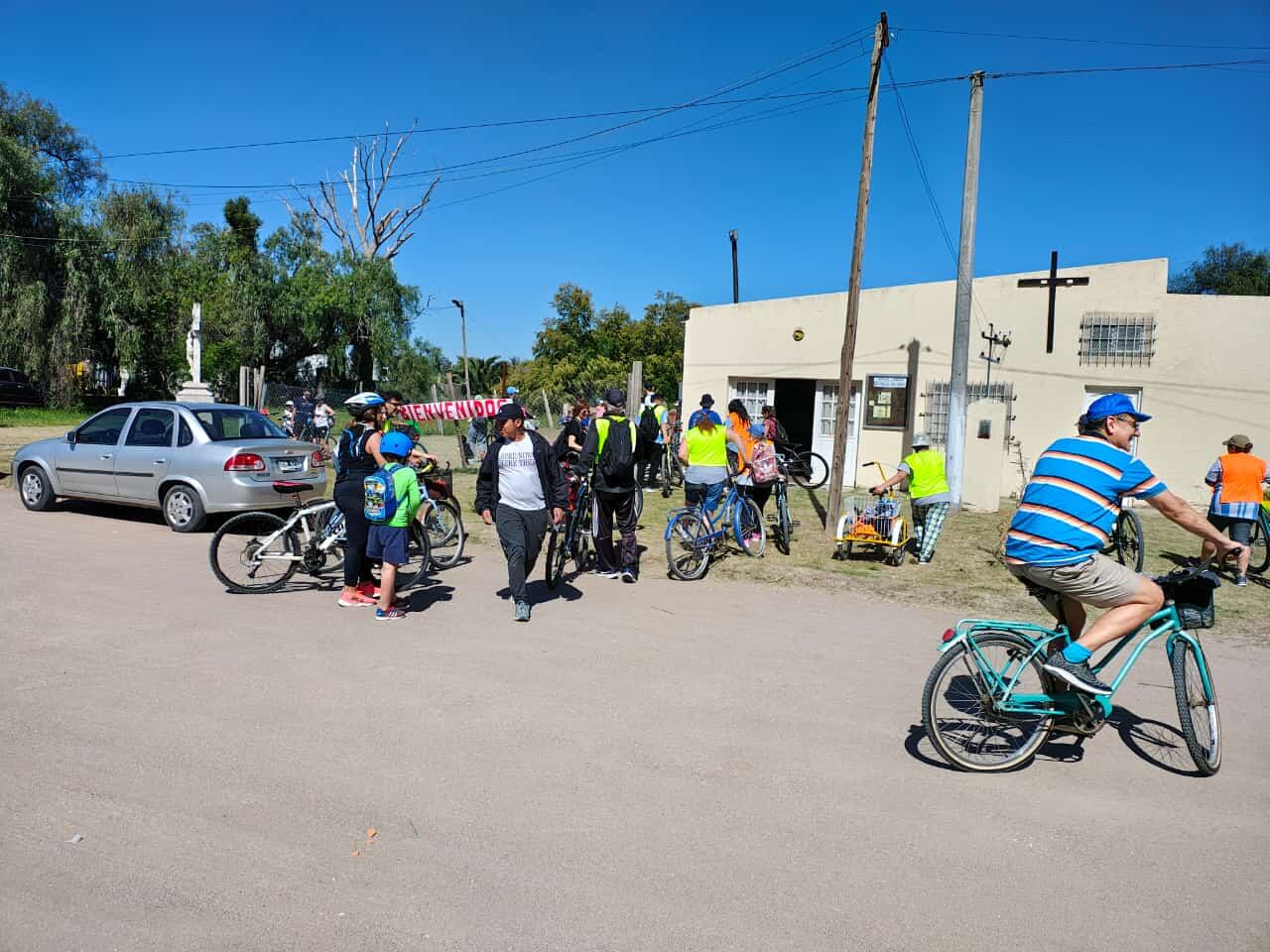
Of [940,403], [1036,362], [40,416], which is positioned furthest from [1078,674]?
[40,416]

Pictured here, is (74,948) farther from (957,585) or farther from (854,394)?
(854,394)

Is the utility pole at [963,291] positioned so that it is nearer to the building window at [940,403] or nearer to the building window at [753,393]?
the building window at [940,403]

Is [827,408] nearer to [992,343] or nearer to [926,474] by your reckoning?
[992,343]

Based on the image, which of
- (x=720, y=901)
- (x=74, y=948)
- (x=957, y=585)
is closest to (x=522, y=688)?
(x=720, y=901)

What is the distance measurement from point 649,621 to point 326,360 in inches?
1318

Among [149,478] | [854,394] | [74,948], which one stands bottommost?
[74,948]

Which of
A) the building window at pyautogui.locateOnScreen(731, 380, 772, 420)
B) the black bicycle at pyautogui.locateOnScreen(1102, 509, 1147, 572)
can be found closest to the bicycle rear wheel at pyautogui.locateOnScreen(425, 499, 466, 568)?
the black bicycle at pyautogui.locateOnScreen(1102, 509, 1147, 572)

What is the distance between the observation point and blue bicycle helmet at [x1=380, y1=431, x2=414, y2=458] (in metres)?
7.17

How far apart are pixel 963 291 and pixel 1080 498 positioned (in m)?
10.7

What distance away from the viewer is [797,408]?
22312 mm

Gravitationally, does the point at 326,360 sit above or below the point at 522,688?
above

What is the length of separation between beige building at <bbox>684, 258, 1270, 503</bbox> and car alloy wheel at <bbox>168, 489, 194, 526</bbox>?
39.5 feet

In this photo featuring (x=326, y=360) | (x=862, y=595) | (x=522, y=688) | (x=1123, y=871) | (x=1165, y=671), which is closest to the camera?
(x=1123, y=871)

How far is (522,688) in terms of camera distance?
5594mm
